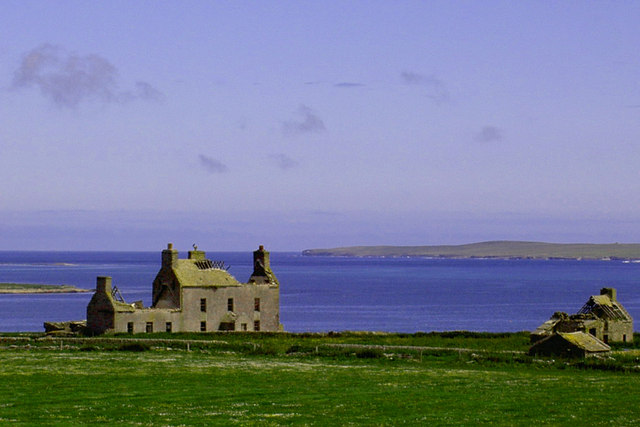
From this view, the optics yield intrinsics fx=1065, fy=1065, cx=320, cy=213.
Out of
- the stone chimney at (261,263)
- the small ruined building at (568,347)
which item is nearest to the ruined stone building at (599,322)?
the small ruined building at (568,347)

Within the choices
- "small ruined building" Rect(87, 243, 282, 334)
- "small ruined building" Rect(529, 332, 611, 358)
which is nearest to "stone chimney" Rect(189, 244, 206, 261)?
"small ruined building" Rect(87, 243, 282, 334)

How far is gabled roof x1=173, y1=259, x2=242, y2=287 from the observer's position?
8469cm

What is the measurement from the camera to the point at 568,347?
6075 cm

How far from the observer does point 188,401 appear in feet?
120

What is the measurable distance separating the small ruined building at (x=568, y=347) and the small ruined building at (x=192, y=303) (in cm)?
3171

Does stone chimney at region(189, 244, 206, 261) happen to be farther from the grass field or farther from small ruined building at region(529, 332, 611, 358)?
small ruined building at region(529, 332, 611, 358)

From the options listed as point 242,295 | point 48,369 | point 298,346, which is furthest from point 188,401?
point 242,295

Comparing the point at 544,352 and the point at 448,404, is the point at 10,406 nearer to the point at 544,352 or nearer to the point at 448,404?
the point at 448,404

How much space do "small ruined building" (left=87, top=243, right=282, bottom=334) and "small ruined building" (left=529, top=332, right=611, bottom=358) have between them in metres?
31.7

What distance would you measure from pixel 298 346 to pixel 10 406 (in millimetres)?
32389

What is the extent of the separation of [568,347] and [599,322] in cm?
1656

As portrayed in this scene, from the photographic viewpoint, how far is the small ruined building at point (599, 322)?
7475cm

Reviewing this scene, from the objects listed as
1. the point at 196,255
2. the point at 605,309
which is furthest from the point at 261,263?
the point at 605,309

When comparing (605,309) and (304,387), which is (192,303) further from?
(304,387)
